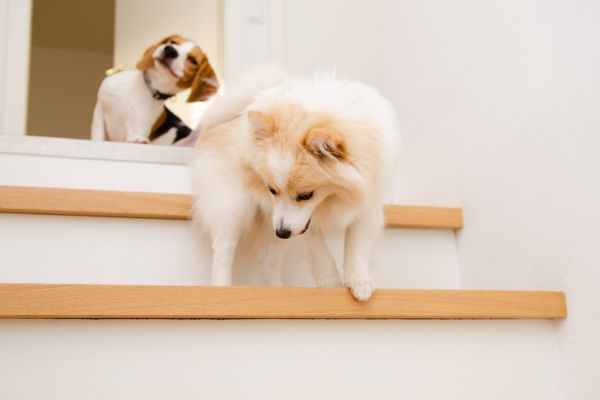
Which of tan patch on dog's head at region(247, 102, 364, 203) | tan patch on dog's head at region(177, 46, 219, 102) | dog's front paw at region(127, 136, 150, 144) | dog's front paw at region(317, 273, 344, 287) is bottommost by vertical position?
dog's front paw at region(317, 273, 344, 287)

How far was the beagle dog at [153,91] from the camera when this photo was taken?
7.53 feet

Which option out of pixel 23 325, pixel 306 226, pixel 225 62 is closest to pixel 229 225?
pixel 306 226

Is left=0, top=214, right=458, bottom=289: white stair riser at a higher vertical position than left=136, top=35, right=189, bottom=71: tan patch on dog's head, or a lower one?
lower

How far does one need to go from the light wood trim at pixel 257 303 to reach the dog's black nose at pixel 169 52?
4.89ft

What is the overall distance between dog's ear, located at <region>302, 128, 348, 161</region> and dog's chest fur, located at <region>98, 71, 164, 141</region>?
1214 millimetres

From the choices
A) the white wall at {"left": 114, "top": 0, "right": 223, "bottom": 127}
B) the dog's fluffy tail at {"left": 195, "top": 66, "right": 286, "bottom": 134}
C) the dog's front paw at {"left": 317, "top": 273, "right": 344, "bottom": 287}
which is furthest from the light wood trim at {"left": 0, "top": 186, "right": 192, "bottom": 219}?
the white wall at {"left": 114, "top": 0, "right": 223, "bottom": 127}

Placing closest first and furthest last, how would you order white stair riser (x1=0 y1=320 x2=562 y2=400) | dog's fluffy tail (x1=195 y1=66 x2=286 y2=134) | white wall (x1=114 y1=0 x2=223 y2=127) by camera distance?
white stair riser (x1=0 y1=320 x2=562 y2=400)
dog's fluffy tail (x1=195 y1=66 x2=286 y2=134)
white wall (x1=114 y1=0 x2=223 y2=127)

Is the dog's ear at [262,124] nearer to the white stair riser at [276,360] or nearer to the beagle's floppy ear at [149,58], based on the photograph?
the white stair riser at [276,360]

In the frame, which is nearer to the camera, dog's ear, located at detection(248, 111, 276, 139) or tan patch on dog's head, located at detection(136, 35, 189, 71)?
dog's ear, located at detection(248, 111, 276, 139)

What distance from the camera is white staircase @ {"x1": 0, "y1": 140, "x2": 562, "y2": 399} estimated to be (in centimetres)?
96

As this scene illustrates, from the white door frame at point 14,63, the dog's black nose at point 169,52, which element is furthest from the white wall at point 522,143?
the white door frame at point 14,63

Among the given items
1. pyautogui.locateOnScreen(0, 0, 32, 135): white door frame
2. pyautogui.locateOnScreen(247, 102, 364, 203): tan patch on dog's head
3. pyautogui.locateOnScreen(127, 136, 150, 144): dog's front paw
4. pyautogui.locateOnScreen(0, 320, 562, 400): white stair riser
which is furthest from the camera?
pyautogui.locateOnScreen(127, 136, 150, 144): dog's front paw

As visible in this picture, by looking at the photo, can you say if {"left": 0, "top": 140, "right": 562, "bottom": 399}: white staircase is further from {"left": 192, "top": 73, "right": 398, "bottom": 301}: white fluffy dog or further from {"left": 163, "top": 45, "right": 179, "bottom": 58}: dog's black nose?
{"left": 163, "top": 45, "right": 179, "bottom": 58}: dog's black nose

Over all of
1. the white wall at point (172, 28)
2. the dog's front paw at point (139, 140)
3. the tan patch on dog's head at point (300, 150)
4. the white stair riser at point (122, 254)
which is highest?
the white wall at point (172, 28)
